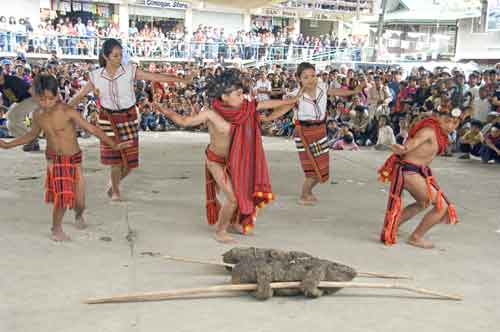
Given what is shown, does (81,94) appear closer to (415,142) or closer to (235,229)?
(235,229)

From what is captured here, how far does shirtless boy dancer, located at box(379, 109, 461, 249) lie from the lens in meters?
4.63

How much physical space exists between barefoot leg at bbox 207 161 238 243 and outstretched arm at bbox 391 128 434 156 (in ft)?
4.21

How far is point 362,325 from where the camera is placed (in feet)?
10.2

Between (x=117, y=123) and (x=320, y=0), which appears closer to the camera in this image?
(x=117, y=123)

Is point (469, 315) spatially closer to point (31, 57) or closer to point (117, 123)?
point (117, 123)

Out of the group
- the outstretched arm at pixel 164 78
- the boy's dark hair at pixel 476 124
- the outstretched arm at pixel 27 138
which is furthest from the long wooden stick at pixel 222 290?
the boy's dark hair at pixel 476 124

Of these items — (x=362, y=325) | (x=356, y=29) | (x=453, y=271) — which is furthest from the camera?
(x=356, y=29)

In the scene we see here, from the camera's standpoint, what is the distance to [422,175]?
469 cm

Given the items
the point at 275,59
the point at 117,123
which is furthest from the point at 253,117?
the point at 275,59

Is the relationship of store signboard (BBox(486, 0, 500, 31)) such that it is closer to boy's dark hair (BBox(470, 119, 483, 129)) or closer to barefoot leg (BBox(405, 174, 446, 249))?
boy's dark hair (BBox(470, 119, 483, 129))

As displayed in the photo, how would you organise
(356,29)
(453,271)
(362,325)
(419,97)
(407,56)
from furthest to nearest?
(356,29) → (407,56) → (419,97) → (453,271) → (362,325)

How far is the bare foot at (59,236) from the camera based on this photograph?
4637mm

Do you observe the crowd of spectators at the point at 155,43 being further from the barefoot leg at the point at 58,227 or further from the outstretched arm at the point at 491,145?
the barefoot leg at the point at 58,227

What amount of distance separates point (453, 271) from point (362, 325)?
130 centimetres
